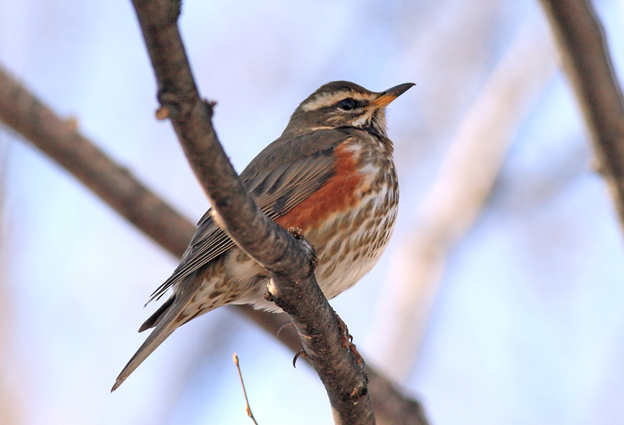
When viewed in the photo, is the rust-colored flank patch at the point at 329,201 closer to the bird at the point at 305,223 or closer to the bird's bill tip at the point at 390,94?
the bird at the point at 305,223

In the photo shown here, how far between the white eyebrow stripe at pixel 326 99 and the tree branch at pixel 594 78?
223cm

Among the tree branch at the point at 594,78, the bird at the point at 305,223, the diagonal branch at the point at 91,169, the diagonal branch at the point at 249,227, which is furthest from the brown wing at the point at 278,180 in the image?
the tree branch at the point at 594,78

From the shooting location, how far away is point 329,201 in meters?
4.67

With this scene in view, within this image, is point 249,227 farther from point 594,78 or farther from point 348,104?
point 348,104

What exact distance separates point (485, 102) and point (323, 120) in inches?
143

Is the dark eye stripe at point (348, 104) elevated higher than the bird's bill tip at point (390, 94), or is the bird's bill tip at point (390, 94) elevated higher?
the bird's bill tip at point (390, 94)

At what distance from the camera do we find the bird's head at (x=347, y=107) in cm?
613

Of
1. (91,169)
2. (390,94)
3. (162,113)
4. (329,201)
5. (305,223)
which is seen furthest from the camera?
(390,94)

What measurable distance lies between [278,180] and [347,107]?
1.59m

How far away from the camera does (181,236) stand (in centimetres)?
508

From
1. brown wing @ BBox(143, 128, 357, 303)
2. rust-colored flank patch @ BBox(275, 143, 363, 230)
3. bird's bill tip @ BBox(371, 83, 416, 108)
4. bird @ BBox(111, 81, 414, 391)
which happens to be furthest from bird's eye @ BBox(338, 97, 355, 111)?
rust-colored flank patch @ BBox(275, 143, 363, 230)

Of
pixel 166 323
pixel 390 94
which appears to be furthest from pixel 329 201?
pixel 390 94

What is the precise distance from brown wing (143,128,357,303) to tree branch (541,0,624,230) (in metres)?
1.78

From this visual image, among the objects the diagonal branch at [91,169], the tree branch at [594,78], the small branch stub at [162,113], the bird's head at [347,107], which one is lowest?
the small branch stub at [162,113]
